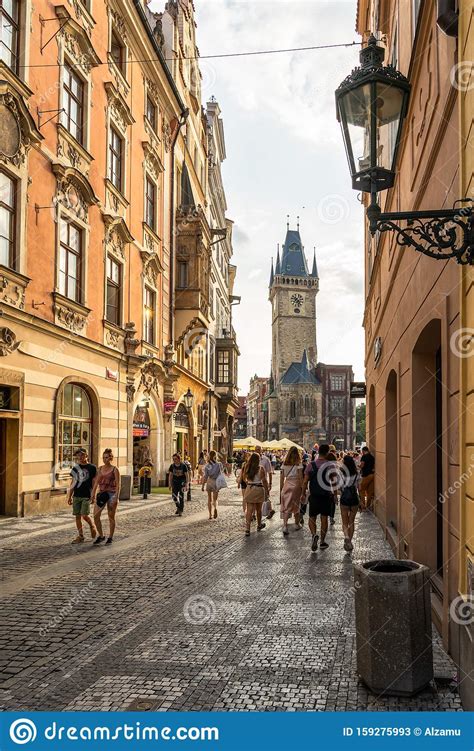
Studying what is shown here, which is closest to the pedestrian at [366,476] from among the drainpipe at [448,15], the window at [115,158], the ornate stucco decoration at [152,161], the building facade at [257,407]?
the window at [115,158]

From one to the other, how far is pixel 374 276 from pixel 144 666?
41.1 feet

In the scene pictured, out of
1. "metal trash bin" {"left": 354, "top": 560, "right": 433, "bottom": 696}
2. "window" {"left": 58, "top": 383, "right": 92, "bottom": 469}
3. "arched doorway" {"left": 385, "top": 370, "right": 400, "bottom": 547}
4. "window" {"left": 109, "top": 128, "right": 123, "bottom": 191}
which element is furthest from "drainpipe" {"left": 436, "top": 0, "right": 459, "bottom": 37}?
"window" {"left": 109, "top": 128, "right": 123, "bottom": 191}

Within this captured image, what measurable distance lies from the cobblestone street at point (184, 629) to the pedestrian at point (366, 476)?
17.3ft

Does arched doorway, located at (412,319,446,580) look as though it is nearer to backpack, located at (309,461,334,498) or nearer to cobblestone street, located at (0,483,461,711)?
cobblestone street, located at (0,483,461,711)

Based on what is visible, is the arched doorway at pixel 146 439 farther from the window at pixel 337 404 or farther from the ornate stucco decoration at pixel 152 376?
the window at pixel 337 404

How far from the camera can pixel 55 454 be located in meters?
16.0

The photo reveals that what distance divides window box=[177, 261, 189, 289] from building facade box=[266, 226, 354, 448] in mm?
80283

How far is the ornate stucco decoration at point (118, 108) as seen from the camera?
20.1 meters

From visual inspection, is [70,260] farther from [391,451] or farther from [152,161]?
[391,451]

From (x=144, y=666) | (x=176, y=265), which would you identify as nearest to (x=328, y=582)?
(x=144, y=666)

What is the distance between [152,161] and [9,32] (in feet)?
37.4

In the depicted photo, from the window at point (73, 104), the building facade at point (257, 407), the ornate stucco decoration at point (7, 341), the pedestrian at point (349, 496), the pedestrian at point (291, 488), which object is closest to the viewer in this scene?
the pedestrian at point (349, 496)

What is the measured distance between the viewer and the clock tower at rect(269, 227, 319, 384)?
118m

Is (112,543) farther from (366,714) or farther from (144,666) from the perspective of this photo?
(366,714)
